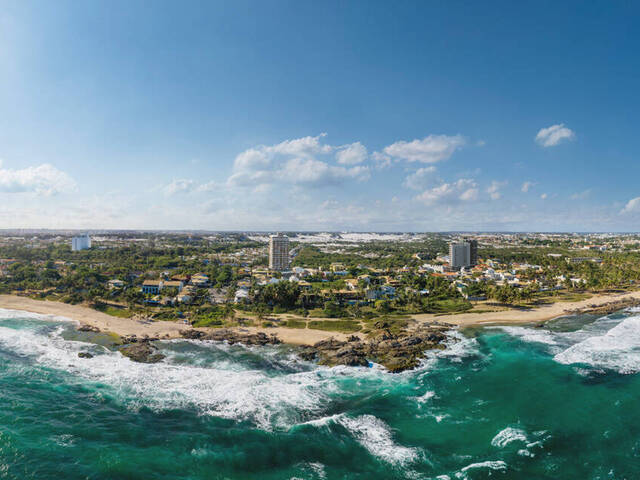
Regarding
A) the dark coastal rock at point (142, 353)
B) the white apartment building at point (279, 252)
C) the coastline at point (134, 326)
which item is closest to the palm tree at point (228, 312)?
the coastline at point (134, 326)

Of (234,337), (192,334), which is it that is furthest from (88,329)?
(234,337)

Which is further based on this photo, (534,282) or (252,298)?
(534,282)

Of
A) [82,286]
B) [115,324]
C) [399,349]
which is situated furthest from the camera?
[82,286]

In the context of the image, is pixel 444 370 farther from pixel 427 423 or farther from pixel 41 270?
pixel 41 270

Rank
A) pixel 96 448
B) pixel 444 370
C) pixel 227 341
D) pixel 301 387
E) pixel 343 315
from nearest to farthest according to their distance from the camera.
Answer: pixel 96 448
pixel 301 387
pixel 444 370
pixel 227 341
pixel 343 315

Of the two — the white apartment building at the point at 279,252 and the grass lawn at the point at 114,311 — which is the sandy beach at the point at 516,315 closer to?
the grass lawn at the point at 114,311

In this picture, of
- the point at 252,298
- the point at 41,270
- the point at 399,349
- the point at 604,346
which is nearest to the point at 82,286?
the point at 41,270

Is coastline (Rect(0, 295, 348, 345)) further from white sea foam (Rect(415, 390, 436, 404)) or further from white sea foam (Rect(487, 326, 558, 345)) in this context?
white sea foam (Rect(487, 326, 558, 345))
